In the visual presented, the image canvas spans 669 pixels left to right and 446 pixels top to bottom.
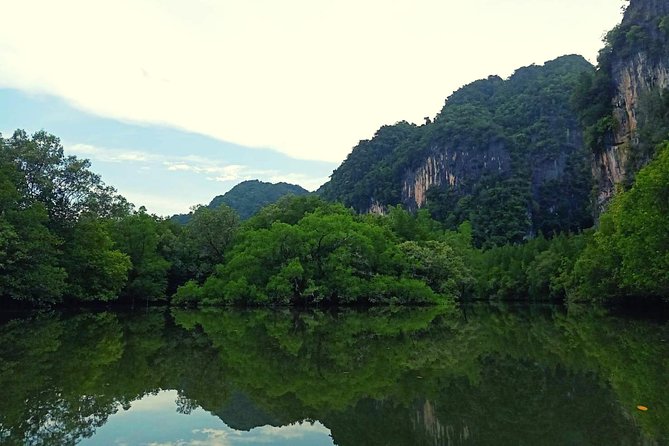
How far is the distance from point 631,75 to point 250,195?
10296 centimetres

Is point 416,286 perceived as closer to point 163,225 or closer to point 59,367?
point 163,225

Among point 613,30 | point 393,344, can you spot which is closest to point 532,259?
point 613,30

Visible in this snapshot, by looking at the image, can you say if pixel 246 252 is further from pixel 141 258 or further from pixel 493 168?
pixel 493 168

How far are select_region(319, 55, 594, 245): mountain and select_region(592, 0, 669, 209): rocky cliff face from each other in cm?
4530

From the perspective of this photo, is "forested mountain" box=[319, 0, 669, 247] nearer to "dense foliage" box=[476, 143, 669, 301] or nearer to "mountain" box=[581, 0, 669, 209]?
"mountain" box=[581, 0, 669, 209]

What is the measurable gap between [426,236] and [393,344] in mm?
39589

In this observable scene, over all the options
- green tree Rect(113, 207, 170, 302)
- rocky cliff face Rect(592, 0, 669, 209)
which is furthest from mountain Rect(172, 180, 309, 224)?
green tree Rect(113, 207, 170, 302)

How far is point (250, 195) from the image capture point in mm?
147000

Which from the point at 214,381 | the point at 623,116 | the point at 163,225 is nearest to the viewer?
the point at 214,381

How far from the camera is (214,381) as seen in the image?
34.2 ft

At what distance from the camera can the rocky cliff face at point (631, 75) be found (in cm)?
5359

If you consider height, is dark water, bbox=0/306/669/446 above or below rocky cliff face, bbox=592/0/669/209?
below

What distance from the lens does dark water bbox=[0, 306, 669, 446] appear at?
22.8 feet

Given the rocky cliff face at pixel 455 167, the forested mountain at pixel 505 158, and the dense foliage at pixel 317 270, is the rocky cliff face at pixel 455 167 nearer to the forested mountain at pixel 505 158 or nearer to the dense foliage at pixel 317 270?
the forested mountain at pixel 505 158
